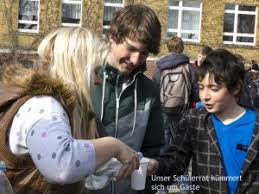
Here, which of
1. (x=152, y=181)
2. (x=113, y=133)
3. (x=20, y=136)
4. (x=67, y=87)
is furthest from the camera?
(x=152, y=181)

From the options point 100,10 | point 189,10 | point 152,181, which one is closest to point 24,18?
point 100,10

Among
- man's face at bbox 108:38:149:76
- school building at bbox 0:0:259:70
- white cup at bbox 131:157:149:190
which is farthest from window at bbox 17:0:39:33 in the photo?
white cup at bbox 131:157:149:190

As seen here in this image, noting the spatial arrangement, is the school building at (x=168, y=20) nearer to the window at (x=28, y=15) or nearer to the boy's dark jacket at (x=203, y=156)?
the window at (x=28, y=15)

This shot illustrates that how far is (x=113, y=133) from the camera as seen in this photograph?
3117 mm

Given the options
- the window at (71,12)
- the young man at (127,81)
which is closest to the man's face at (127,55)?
the young man at (127,81)

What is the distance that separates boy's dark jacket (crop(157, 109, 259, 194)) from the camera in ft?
10.2

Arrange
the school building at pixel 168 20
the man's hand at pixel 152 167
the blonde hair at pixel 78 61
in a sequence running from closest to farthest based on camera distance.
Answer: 1. the blonde hair at pixel 78 61
2. the man's hand at pixel 152 167
3. the school building at pixel 168 20

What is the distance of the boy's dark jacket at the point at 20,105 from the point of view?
212 cm

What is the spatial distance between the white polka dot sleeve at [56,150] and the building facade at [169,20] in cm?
2099

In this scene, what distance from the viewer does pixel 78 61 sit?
7.58 feet

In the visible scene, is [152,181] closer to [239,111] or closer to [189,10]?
[239,111]

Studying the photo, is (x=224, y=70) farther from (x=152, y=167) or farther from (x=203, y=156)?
(x=152, y=167)

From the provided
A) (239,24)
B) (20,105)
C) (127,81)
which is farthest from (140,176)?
(239,24)

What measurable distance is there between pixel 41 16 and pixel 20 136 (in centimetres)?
2223
